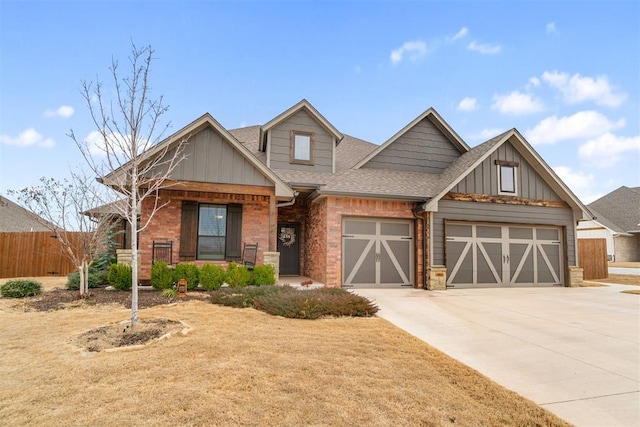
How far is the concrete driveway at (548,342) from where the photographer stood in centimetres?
322

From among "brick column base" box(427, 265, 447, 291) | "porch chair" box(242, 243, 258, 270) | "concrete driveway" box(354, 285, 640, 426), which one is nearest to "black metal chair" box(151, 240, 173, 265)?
"porch chair" box(242, 243, 258, 270)

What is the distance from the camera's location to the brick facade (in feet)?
34.0

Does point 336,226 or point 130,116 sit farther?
point 336,226

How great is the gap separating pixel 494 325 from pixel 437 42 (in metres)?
12.1

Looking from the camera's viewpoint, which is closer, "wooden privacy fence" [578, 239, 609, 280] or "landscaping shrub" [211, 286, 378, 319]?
"landscaping shrub" [211, 286, 378, 319]

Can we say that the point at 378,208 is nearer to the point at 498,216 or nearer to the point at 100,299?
the point at 498,216

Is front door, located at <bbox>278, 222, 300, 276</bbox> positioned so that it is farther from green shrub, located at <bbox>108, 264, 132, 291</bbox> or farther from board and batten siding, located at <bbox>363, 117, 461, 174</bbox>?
green shrub, located at <bbox>108, 264, 132, 291</bbox>

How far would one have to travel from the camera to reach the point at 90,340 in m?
4.58

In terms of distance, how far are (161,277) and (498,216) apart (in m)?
11.1

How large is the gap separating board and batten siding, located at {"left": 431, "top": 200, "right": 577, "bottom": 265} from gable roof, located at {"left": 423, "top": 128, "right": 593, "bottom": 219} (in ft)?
1.71

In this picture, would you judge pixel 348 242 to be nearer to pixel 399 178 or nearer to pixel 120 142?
pixel 399 178

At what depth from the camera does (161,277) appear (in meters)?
8.54

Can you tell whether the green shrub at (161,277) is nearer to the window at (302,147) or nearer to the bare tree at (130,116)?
the bare tree at (130,116)

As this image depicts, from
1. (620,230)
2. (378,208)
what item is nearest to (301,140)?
(378,208)
